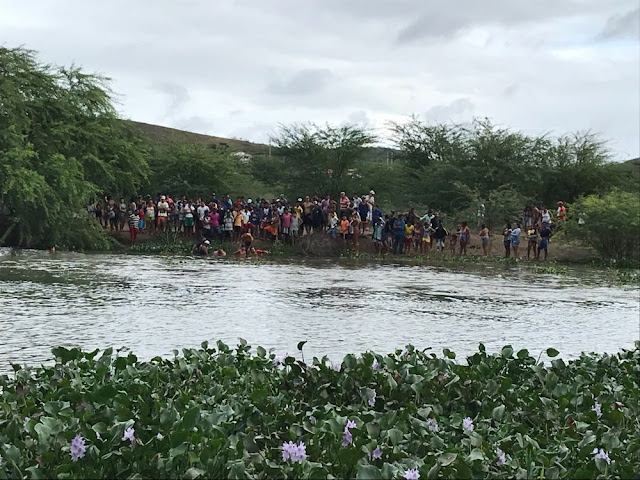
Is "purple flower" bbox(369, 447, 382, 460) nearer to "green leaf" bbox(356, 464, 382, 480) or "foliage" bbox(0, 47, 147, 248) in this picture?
"green leaf" bbox(356, 464, 382, 480)

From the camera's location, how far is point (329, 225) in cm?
3522

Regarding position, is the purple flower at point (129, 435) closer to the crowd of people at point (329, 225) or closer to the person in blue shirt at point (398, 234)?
the crowd of people at point (329, 225)

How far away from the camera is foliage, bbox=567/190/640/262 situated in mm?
33344

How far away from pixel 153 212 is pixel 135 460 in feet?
107

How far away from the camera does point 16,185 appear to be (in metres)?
30.7

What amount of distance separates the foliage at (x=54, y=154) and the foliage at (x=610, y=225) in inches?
682

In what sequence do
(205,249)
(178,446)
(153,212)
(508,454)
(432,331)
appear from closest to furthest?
(178,446) < (508,454) < (432,331) < (205,249) < (153,212)

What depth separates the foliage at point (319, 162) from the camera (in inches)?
1794

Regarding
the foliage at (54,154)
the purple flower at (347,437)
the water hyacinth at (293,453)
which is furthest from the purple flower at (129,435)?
the foliage at (54,154)

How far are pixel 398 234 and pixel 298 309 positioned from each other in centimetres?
1859

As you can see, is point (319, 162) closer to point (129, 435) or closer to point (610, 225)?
point (610, 225)

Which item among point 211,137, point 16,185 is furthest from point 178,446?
point 211,137

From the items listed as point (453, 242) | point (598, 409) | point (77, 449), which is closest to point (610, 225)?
point (453, 242)

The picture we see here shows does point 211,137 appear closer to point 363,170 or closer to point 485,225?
point 363,170
